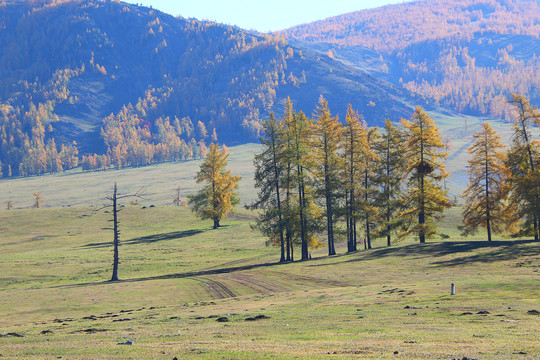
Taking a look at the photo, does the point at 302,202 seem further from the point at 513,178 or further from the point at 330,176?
the point at 513,178

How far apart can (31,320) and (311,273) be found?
2420cm

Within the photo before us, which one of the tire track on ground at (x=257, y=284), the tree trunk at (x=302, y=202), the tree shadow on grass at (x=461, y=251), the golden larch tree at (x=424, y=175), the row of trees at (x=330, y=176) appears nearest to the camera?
the tire track on ground at (x=257, y=284)

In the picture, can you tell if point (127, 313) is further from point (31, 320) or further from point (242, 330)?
point (242, 330)

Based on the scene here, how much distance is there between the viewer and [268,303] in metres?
34.5

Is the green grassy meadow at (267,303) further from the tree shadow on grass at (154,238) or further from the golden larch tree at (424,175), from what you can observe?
the golden larch tree at (424,175)

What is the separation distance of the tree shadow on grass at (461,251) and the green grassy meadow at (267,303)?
0.63 ft

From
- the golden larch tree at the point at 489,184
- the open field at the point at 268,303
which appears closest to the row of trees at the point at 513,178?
the golden larch tree at the point at 489,184

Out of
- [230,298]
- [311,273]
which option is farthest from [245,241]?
[230,298]

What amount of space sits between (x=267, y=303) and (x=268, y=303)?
9 centimetres

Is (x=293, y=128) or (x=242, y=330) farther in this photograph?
(x=293, y=128)

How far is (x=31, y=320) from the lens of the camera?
33812 mm

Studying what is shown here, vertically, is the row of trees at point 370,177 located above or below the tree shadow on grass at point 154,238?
above

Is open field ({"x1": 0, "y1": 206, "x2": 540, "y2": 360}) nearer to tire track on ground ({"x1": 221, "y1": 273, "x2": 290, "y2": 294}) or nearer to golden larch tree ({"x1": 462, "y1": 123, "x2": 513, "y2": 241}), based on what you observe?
tire track on ground ({"x1": 221, "y1": 273, "x2": 290, "y2": 294})

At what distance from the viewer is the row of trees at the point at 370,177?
56.7 metres
